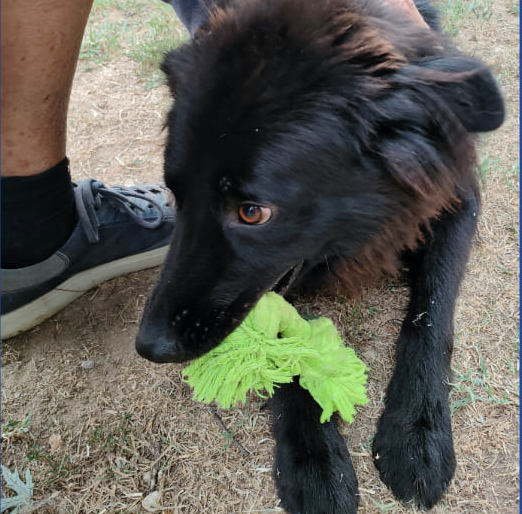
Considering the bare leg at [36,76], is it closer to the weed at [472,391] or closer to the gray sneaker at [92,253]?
the gray sneaker at [92,253]

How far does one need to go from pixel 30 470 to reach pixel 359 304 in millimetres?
1484

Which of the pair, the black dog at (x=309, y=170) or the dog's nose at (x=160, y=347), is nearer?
the black dog at (x=309, y=170)

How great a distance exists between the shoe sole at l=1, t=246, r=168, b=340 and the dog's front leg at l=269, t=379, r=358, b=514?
1.07 m

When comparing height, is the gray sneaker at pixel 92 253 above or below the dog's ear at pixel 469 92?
below

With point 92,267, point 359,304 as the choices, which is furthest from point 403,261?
point 92,267

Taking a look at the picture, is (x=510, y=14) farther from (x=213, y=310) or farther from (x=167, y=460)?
(x=167, y=460)

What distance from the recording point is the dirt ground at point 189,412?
1.80 meters

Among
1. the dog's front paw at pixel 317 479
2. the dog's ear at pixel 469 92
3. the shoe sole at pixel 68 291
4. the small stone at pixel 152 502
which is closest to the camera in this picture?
the dog's ear at pixel 469 92

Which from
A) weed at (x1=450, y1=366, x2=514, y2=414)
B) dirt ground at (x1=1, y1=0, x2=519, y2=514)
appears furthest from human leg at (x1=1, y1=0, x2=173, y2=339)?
weed at (x1=450, y1=366, x2=514, y2=414)

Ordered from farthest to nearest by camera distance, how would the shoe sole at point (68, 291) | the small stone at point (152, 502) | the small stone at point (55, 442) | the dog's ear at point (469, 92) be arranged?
the shoe sole at point (68, 291) → the small stone at point (55, 442) → the small stone at point (152, 502) → the dog's ear at point (469, 92)

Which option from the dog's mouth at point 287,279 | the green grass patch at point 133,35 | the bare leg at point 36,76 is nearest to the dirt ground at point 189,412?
the dog's mouth at point 287,279

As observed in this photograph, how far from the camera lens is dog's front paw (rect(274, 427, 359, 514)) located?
65.9 inches

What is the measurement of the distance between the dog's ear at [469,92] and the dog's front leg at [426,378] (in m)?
0.79

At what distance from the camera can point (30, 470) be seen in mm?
1882
